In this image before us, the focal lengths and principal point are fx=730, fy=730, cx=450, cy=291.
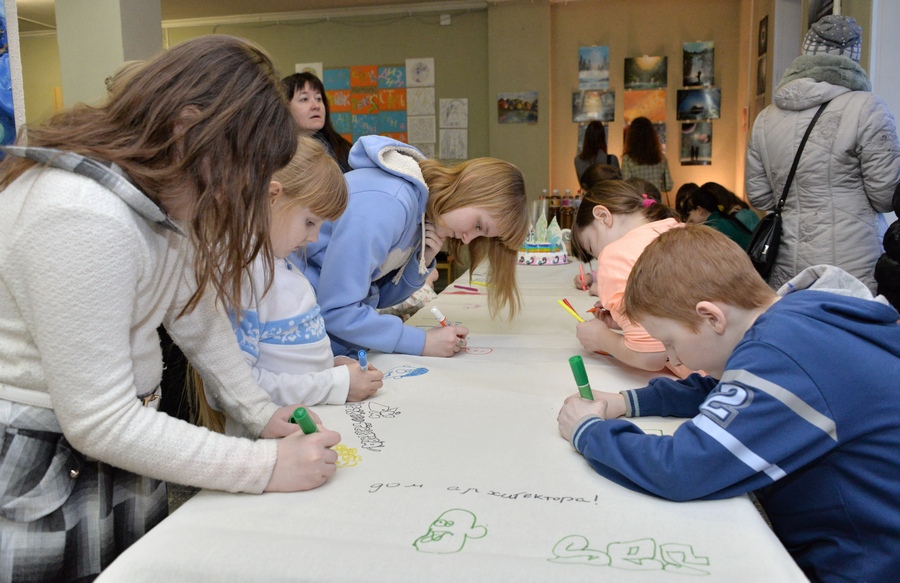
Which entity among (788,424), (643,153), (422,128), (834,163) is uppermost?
(422,128)

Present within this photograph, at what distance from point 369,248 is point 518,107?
5363 millimetres

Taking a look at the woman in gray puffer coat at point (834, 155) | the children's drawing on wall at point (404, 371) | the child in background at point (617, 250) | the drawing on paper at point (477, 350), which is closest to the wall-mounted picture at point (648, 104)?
the woman in gray puffer coat at point (834, 155)

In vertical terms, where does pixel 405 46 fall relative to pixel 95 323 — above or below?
above

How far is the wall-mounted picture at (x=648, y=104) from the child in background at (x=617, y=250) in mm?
4692

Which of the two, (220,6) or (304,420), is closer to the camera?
(304,420)

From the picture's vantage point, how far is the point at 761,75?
5.39 meters

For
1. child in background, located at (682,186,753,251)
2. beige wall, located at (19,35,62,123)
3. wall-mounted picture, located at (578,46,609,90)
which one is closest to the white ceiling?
beige wall, located at (19,35,62,123)

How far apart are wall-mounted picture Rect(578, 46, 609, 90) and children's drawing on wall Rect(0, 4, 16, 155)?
587cm

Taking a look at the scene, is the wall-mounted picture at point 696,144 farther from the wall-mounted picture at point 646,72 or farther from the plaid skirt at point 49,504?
the plaid skirt at point 49,504

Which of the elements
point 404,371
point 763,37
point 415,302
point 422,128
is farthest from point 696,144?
point 404,371

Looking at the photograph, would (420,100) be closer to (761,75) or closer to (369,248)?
(761,75)

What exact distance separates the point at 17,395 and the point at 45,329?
14 centimetres

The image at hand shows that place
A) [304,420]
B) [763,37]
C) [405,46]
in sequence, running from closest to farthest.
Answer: [304,420]
[763,37]
[405,46]

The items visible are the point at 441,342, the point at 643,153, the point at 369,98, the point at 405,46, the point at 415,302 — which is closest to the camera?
the point at 441,342
